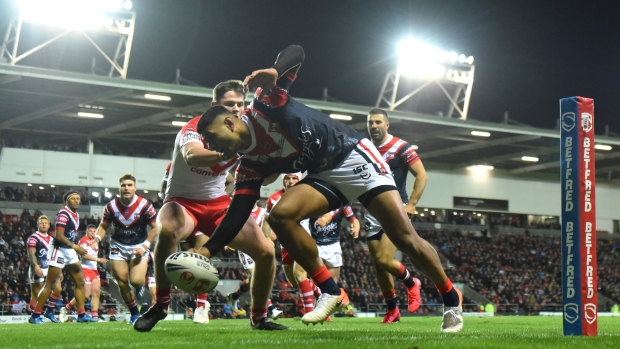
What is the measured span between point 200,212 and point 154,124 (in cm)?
2492

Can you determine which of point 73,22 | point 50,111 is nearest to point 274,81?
point 73,22

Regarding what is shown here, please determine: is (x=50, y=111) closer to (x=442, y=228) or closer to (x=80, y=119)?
(x=80, y=119)

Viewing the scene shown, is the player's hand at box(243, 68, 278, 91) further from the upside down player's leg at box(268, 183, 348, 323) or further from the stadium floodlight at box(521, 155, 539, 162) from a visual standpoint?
the stadium floodlight at box(521, 155, 539, 162)

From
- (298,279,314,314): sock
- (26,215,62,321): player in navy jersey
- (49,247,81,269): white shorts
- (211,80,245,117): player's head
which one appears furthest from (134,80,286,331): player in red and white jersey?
(26,215,62,321): player in navy jersey

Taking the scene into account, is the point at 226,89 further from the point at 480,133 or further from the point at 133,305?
the point at 480,133

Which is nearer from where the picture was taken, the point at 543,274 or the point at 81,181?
the point at 81,181

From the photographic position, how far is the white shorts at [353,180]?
5.59 meters

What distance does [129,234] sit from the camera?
11.0 meters

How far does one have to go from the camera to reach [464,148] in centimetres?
3478

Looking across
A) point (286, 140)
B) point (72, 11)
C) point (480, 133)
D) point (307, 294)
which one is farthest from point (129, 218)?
point (480, 133)

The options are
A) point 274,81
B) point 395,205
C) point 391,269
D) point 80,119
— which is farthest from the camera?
point 80,119

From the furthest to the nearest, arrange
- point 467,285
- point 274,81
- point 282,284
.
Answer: point 467,285 < point 282,284 < point 274,81

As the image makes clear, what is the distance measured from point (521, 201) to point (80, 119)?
2405cm

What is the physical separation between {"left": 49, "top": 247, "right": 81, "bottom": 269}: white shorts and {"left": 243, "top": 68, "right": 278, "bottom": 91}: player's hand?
8.95m
